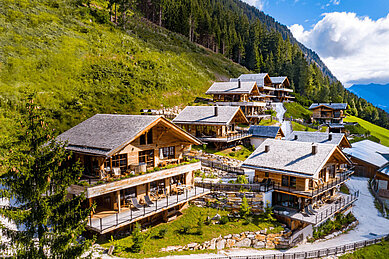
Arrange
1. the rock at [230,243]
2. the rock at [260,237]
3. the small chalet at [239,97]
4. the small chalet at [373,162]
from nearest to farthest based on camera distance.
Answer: the rock at [230,243]
the rock at [260,237]
the small chalet at [373,162]
the small chalet at [239,97]

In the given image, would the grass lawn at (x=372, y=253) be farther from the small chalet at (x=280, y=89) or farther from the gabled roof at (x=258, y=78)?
the small chalet at (x=280, y=89)

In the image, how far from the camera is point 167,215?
76.7ft

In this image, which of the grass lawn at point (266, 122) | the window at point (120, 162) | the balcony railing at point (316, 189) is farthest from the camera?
the grass lawn at point (266, 122)

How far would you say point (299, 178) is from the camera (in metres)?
26.3

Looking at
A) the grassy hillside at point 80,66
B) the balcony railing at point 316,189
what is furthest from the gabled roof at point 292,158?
the grassy hillside at point 80,66

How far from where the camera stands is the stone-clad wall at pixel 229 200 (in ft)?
86.1

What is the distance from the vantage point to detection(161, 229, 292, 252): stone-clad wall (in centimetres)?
2234

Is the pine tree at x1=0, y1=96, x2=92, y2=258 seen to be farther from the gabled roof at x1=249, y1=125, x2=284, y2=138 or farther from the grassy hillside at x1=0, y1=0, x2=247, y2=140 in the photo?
the gabled roof at x1=249, y1=125, x2=284, y2=138

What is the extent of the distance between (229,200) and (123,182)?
11620 mm

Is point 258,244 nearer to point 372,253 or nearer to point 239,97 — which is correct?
point 372,253

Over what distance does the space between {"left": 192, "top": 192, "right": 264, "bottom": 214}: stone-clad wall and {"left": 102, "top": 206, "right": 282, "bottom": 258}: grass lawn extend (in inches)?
26.1

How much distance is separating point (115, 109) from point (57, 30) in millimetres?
26123

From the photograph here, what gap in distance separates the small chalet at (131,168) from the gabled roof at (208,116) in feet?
44.2

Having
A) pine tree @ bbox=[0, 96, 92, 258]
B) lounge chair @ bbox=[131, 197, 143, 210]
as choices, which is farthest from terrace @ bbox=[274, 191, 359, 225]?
pine tree @ bbox=[0, 96, 92, 258]
